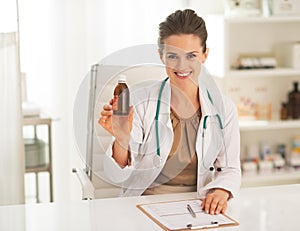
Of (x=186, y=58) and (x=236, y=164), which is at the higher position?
(x=186, y=58)

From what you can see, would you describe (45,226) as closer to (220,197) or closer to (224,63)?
(220,197)

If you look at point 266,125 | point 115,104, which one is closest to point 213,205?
point 115,104

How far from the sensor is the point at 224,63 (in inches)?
107

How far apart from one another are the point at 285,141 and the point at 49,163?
1201 mm

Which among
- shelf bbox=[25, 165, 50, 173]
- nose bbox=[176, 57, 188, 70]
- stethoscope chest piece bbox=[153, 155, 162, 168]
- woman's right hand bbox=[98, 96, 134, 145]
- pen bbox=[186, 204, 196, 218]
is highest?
nose bbox=[176, 57, 188, 70]

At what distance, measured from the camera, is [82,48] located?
2.68 m

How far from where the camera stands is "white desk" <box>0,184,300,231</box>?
50.0 inches

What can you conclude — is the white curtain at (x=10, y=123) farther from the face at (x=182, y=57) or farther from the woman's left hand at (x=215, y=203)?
the woman's left hand at (x=215, y=203)

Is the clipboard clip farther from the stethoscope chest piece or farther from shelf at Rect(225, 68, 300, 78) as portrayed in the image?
shelf at Rect(225, 68, 300, 78)

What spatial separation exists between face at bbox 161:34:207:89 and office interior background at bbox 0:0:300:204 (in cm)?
120

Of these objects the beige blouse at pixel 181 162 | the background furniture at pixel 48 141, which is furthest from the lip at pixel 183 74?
the background furniture at pixel 48 141

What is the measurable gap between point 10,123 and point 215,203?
2.01ft

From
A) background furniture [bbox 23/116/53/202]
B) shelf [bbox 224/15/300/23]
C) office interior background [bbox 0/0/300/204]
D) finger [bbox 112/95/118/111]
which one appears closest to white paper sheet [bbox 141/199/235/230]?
finger [bbox 112/95/118/111]

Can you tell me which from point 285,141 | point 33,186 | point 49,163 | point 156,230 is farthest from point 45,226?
point 285,141
